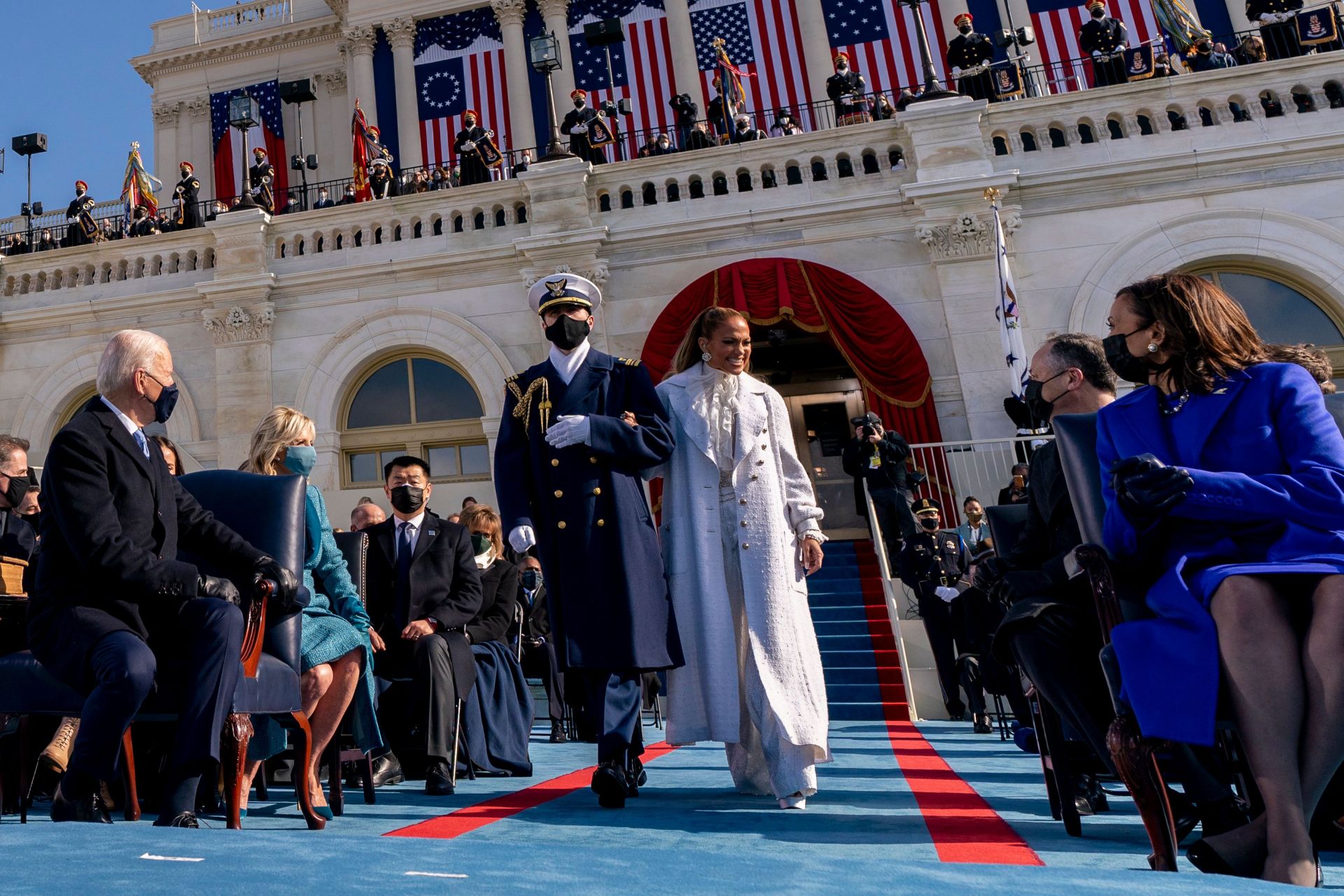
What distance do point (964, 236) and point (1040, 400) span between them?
10.1 m

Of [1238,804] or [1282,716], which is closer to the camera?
[1282,716]

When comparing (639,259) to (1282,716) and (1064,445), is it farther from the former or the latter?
(1282,716)

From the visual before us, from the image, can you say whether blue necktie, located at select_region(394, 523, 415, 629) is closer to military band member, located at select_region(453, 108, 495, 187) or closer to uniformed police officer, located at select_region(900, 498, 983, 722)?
uniformed police officer, located at select_region(900, 498, 983, 722)

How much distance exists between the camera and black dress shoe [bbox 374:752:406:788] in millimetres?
4996

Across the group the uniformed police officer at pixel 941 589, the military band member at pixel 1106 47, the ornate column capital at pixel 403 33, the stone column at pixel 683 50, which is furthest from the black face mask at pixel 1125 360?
the ornate column capital at pixel 403 33

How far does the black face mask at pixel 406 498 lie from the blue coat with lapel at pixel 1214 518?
376cm

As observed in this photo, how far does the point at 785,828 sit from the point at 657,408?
1.97m

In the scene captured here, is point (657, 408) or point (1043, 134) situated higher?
point (1043, 134)

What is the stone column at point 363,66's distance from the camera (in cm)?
2305

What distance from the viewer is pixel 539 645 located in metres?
8.73

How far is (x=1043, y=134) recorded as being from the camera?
43.9 feet

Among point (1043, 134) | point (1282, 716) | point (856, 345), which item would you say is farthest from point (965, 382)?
point (1282, 716)

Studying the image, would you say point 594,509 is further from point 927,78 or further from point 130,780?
point 927,78

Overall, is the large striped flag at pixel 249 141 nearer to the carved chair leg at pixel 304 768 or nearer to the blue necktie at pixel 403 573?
the blue necktie at pixel 403 573
